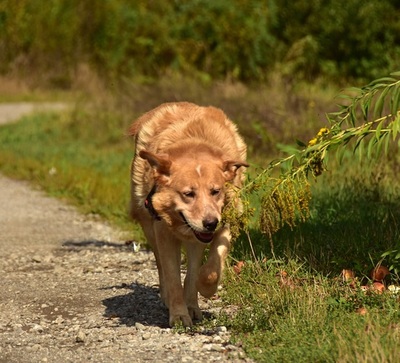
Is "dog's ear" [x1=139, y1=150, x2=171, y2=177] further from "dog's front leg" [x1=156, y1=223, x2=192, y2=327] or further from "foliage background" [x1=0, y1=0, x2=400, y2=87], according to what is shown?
"foliage background" [x1=0, y1=0, x2=400, y2=87]

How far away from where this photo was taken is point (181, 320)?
23.3 ft

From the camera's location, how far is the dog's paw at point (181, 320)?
7.07 metres

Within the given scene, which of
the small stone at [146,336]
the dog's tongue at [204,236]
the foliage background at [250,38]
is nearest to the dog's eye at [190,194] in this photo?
the dog's tongue at [204,236]

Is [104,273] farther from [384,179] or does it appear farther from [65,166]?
[65,166]

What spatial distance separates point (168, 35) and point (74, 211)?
38.6 ft

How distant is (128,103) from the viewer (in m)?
18.9

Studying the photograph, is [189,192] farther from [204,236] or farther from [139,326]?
[139,326]

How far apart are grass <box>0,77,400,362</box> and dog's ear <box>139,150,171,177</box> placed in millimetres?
1119

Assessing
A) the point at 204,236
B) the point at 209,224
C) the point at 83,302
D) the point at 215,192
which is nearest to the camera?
the point at 209,224

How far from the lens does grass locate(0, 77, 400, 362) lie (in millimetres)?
6250

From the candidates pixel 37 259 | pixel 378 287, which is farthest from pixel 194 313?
pixel 37 259

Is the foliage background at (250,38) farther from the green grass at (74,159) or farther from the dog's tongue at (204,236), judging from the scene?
the dog's tongue at (204,236)

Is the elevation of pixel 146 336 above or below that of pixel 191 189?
below

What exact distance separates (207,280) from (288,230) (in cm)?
219
